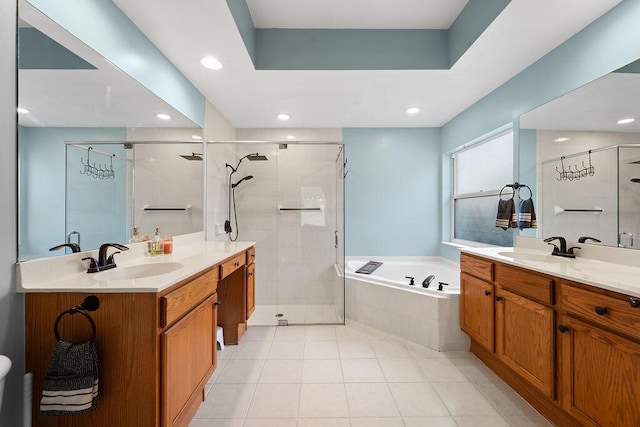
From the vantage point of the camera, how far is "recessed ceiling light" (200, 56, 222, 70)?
2062mm

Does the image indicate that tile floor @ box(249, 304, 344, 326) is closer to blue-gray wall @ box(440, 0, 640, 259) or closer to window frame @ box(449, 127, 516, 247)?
window frame @ box(449, 127, 516, 247)

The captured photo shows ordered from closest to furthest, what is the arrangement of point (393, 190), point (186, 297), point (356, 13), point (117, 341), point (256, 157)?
1. point (117, 341)
2. point (186, 297)
3. point (356, 13)
4. point (256, 157)
5. point (393, 190)

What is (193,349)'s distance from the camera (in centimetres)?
140

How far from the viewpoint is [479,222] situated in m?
3.17

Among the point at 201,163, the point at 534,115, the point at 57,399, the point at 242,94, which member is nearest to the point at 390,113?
the point at 534,115

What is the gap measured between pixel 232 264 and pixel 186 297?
72 centimetres

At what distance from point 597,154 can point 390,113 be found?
1.89 meters

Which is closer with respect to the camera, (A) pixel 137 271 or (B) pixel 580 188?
(A) pixel 137 271

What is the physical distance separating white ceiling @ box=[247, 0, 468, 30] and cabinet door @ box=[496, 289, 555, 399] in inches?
81.0

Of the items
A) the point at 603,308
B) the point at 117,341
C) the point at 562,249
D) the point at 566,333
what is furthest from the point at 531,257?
the point at 117,341

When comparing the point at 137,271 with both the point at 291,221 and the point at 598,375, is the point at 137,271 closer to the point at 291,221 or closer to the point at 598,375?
the point at 291,221

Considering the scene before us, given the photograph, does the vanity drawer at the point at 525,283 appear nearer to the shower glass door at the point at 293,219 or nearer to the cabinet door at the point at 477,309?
the cabinet door at the point at 477,309

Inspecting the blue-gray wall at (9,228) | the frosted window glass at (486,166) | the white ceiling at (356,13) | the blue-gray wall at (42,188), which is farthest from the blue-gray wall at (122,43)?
the frosted window glass at (486,166)

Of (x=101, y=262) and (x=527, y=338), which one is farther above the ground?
(x=101, y=262)
